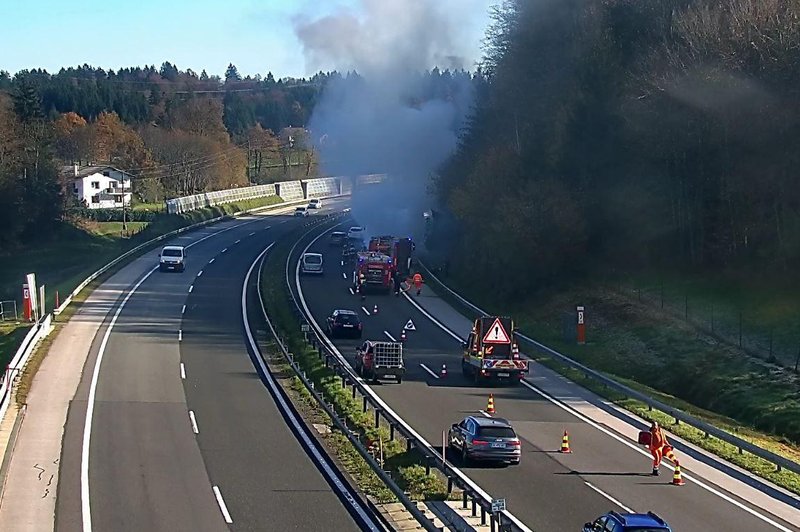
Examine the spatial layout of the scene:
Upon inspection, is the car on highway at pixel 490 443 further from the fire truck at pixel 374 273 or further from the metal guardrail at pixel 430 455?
the fire truck at pixel 374 273

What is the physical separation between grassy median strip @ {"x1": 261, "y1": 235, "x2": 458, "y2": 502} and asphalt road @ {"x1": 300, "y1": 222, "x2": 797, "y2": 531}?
134 centimetres

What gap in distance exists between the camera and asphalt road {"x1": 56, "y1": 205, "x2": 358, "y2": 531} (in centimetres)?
2203

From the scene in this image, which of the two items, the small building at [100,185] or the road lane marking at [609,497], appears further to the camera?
the small building at [100,185]

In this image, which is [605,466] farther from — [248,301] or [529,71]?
[529,71]

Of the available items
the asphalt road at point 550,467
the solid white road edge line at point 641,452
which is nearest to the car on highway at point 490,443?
the asphalt road at point 550,467

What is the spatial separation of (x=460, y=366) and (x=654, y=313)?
12740mm

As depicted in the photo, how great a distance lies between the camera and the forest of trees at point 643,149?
177 feet

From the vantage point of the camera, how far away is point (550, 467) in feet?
90.9

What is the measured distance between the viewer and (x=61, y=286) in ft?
233

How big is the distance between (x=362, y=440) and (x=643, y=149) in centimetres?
3784

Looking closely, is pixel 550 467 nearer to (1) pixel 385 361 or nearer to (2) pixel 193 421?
(2) pixel 193 421

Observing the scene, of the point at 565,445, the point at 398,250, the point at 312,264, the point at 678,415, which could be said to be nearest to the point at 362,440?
the point at 565,445

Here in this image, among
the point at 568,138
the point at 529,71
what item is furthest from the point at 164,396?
the point at 529,71

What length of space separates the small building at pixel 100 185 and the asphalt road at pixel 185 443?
88.2 meters
